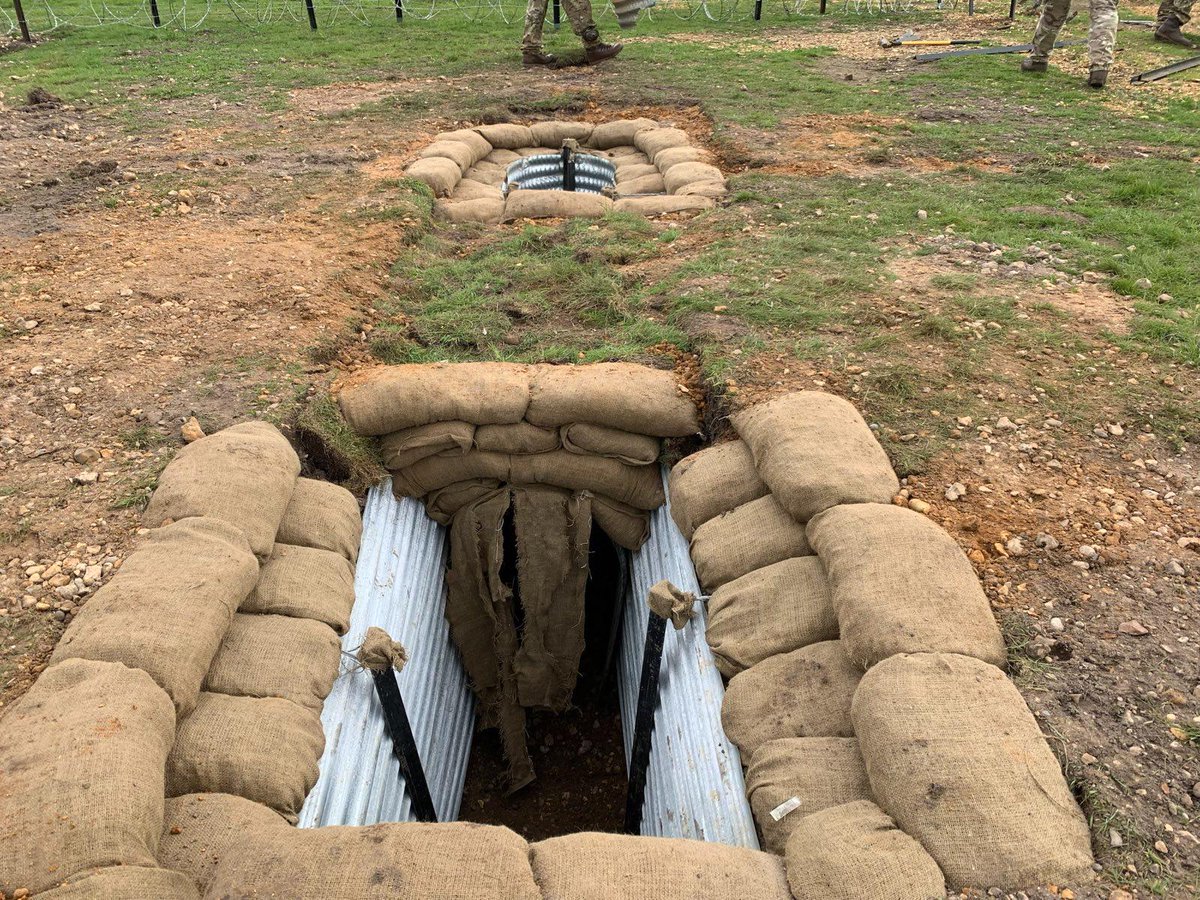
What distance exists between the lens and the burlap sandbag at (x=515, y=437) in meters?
4.82

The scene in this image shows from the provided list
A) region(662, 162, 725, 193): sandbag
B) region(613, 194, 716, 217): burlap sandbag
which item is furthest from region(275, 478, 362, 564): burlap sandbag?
region(662, 162, 725, 193): sandbag

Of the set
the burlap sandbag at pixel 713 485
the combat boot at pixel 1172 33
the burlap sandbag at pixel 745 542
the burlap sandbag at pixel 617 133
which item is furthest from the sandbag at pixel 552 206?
the combat boot at pixel 1172 33

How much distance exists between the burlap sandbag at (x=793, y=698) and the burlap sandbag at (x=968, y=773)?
9.6 inches

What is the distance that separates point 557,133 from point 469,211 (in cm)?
316

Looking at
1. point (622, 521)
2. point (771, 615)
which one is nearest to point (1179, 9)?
point (622, 521)

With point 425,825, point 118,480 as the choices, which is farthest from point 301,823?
point 118,480

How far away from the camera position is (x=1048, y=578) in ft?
11.1

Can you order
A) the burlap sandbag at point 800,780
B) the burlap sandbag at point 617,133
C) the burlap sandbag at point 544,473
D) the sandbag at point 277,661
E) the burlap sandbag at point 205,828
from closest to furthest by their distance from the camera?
the burlap sandbag at point 205,828 → the burlap sandbag at point 800,780 → the sandbag at point 277,661 → the burlap sandbag at point 544,473 → the burlap sandbag at point 617,133

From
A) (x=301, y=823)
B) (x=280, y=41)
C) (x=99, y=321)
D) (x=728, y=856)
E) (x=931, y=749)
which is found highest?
(x=280, y=41)

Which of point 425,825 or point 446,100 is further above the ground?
point 446,100

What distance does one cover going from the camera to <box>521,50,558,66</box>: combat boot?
13102 mm

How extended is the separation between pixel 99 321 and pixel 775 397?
4090 millimetres

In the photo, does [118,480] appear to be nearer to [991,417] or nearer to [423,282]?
[423,282]

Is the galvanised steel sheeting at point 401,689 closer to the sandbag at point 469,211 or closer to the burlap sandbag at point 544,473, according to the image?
the burlap sandbag at point 544,473
